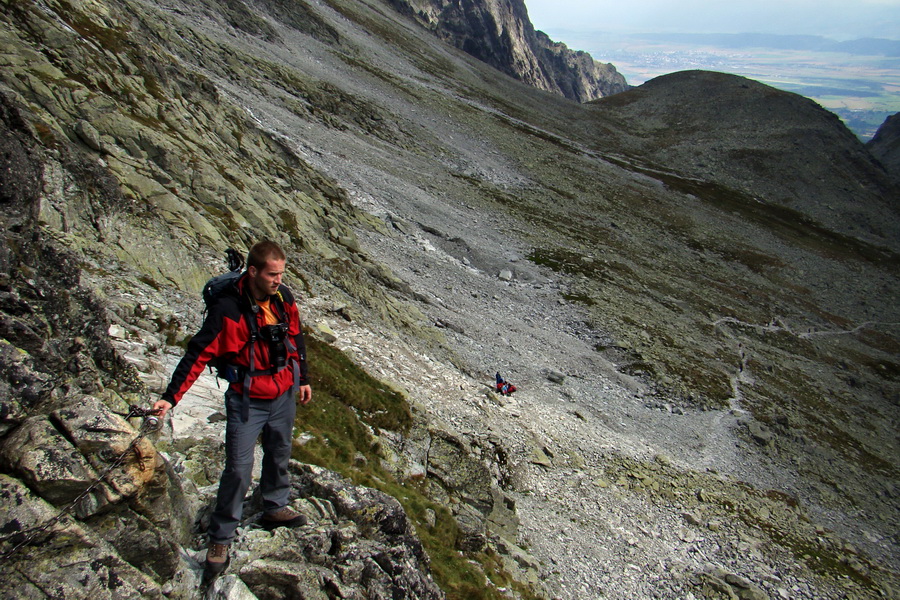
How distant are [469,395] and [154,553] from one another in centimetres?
1791

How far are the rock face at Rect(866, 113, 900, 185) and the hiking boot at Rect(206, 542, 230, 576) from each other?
158 meters

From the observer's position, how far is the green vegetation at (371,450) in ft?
38.6

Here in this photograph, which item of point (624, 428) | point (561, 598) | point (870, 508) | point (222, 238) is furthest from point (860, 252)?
point (222, 238)

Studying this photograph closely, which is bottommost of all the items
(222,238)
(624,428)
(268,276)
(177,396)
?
(624,428)

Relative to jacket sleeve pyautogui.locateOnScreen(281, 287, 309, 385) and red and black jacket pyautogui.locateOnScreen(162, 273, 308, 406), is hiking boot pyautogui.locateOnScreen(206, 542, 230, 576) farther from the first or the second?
jacket sleeve pyautogui.locateOnScreen(281, 287, 309, 385)

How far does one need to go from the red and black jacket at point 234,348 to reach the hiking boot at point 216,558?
1996 millimetres

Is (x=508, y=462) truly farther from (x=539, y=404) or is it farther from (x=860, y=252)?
(x=860, y=252)

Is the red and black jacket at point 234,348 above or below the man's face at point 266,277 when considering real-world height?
below

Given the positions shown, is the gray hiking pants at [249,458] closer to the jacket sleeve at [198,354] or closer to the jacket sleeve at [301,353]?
the jacket sleeve at [301,353]

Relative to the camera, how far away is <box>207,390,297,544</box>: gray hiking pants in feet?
21.5

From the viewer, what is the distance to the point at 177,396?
20.3ft

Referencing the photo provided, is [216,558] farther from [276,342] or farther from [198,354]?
[276,342]

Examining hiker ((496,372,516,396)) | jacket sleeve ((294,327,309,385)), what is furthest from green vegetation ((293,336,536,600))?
hiker ((496,372,516,396))

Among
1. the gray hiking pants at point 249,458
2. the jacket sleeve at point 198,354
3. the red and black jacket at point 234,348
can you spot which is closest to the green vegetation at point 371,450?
the gray hiking pants at point 249,458
